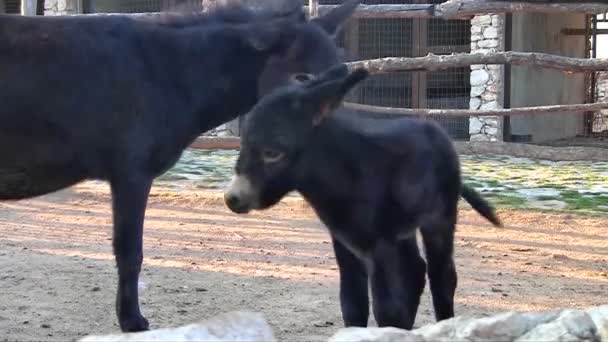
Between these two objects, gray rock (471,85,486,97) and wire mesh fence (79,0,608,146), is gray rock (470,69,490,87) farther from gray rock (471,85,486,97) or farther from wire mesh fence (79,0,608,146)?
wire mesh fence (79,0,608,146)

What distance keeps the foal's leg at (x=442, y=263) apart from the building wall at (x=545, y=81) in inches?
451

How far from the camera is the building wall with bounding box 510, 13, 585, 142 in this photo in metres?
15.6

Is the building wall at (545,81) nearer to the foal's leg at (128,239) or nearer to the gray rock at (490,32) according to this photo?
the gray rock at (490,32)

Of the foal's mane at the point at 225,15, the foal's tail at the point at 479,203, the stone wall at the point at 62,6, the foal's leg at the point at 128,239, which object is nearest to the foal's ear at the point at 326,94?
the foal's mane at the point at 225,15

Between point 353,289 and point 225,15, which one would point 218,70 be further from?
point 353,289

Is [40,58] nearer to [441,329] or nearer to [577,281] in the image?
[441,329]

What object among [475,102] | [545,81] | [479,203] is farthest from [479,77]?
[479,203]

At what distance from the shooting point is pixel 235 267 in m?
5.92

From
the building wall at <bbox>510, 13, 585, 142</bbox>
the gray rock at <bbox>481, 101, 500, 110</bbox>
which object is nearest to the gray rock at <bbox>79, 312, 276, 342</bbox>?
the gray rock at <bbox>481, 101, 500, 110</bbox>

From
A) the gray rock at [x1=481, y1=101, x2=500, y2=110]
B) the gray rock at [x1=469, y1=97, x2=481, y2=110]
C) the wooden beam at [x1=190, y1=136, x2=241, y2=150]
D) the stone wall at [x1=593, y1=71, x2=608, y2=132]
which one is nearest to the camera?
the wooden beam at [x1=190, y1=136, x2=241, y2=150]

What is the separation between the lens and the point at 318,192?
3760mm

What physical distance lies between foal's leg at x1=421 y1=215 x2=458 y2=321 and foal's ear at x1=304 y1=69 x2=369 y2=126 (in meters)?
0.84

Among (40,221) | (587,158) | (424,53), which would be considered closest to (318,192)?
(40,221)

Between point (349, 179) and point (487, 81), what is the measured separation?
1145cm
